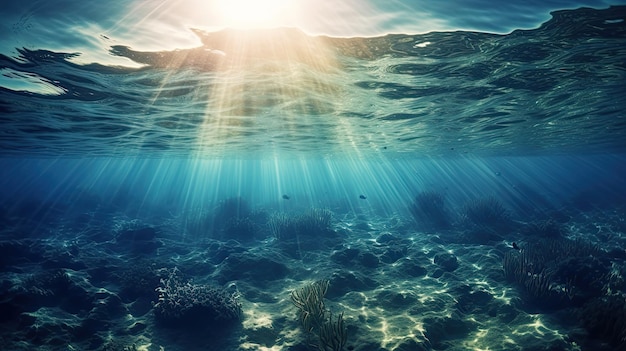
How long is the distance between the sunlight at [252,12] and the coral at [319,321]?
8.30 m

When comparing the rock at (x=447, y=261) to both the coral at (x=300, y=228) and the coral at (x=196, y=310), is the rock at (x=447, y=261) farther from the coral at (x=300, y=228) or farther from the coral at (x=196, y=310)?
the coral at (x=196, y=310)

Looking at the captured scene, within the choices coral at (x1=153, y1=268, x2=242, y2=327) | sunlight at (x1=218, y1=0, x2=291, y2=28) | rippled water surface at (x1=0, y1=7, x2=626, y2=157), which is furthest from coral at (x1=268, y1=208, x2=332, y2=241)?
sunlight at (x1=218, y1=0, x2=291, y2=28)

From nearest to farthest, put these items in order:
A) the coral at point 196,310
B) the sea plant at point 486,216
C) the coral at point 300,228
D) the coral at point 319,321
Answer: the coral at point 319,321, the coral at point 196,310, the coral at point 300,228, the sea plant at point 486,216

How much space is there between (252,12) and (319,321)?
9.11m

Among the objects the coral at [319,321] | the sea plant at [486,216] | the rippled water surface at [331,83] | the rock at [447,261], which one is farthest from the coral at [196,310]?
the sea plant at [486,216]

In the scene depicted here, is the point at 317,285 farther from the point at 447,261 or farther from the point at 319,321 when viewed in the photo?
the point at 447,261

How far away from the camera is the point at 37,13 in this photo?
25.6 feet

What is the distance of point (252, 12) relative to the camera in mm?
7895

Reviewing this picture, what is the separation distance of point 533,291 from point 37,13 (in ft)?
56.5

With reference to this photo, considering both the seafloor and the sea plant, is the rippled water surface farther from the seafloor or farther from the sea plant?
the seafloor

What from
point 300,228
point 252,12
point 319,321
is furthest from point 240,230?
point 252,12

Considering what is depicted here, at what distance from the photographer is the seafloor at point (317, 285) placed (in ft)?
29.8

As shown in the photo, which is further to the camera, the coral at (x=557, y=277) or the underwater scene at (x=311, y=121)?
the coral at (x=557, y=277)

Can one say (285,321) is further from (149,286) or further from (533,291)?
(533,291)
